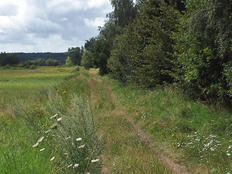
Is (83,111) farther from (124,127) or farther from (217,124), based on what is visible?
(217,124)

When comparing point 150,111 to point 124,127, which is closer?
point 124,127

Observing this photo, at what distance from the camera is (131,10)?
27.5 metres

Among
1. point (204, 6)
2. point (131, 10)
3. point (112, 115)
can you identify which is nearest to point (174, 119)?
point (112, 115)

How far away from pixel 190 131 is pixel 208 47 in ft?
9.94

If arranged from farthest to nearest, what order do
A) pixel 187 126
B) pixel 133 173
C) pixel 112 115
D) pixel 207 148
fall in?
1. pixel 112 115
2. pixel 187 126
3. pixel 207 148
4. pixel 133 173

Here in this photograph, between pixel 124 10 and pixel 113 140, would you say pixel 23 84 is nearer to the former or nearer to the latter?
pixel 113 140

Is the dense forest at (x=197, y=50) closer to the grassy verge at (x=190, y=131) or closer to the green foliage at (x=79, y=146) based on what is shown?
the grassy verge at (x=190, y=131)

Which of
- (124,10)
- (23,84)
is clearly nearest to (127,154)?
(23,84)

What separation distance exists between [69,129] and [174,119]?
4.42 meters

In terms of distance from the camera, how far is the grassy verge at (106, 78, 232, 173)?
3.94 meters

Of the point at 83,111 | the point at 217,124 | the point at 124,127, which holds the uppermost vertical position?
the point at 83,111

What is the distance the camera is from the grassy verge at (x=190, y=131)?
394 centimetres

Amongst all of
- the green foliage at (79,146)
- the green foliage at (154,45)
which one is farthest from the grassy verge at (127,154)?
the green foliage at (154,45)

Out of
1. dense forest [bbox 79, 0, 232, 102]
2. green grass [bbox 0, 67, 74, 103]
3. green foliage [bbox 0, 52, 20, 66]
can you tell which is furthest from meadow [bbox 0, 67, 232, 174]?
green foliage [bbox 0, 52, 20, 66]
